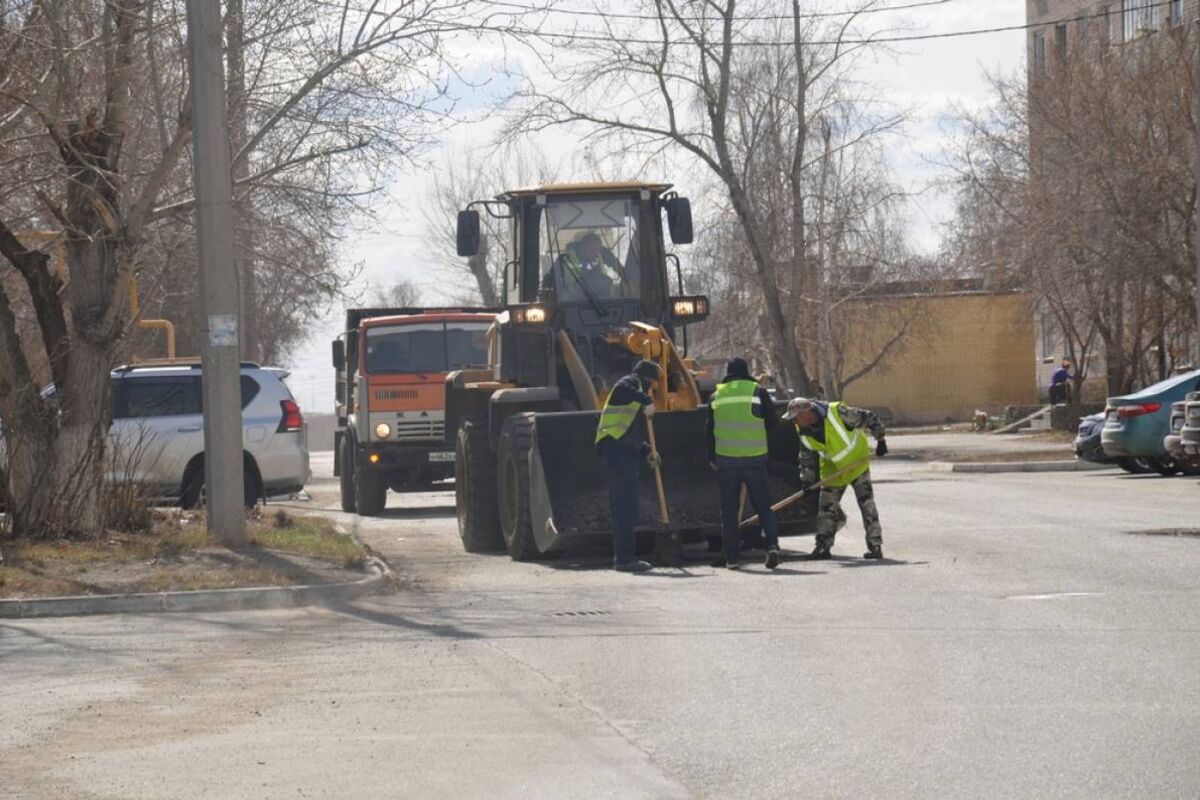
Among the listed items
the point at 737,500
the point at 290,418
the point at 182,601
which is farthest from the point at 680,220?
the point at 290,418

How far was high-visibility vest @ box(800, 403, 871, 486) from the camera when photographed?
15.0 meters

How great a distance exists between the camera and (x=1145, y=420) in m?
25.3

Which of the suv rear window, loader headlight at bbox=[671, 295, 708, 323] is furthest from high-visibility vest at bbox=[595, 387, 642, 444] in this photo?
the suv rear window

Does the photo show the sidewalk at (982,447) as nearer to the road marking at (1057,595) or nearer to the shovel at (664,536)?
the shovel at (664,536)

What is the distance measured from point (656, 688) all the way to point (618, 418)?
578 cm

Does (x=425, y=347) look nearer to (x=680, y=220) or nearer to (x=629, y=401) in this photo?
(x=680, y=220)

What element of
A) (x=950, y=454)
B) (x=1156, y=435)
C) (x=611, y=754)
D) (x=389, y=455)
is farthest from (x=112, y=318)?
(x=950, y=454)

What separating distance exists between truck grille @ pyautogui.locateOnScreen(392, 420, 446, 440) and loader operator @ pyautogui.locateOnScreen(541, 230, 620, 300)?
→ 662 cm

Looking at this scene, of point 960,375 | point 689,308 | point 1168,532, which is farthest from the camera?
point 960,375

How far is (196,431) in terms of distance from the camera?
21.4 metres

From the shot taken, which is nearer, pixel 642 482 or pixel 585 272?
pixel 642 482

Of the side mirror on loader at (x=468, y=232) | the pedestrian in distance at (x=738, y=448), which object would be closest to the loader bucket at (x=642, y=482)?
the pedestrian in distance at (x=738, y=448)

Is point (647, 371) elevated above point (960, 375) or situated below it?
below

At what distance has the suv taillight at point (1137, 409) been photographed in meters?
25.3
